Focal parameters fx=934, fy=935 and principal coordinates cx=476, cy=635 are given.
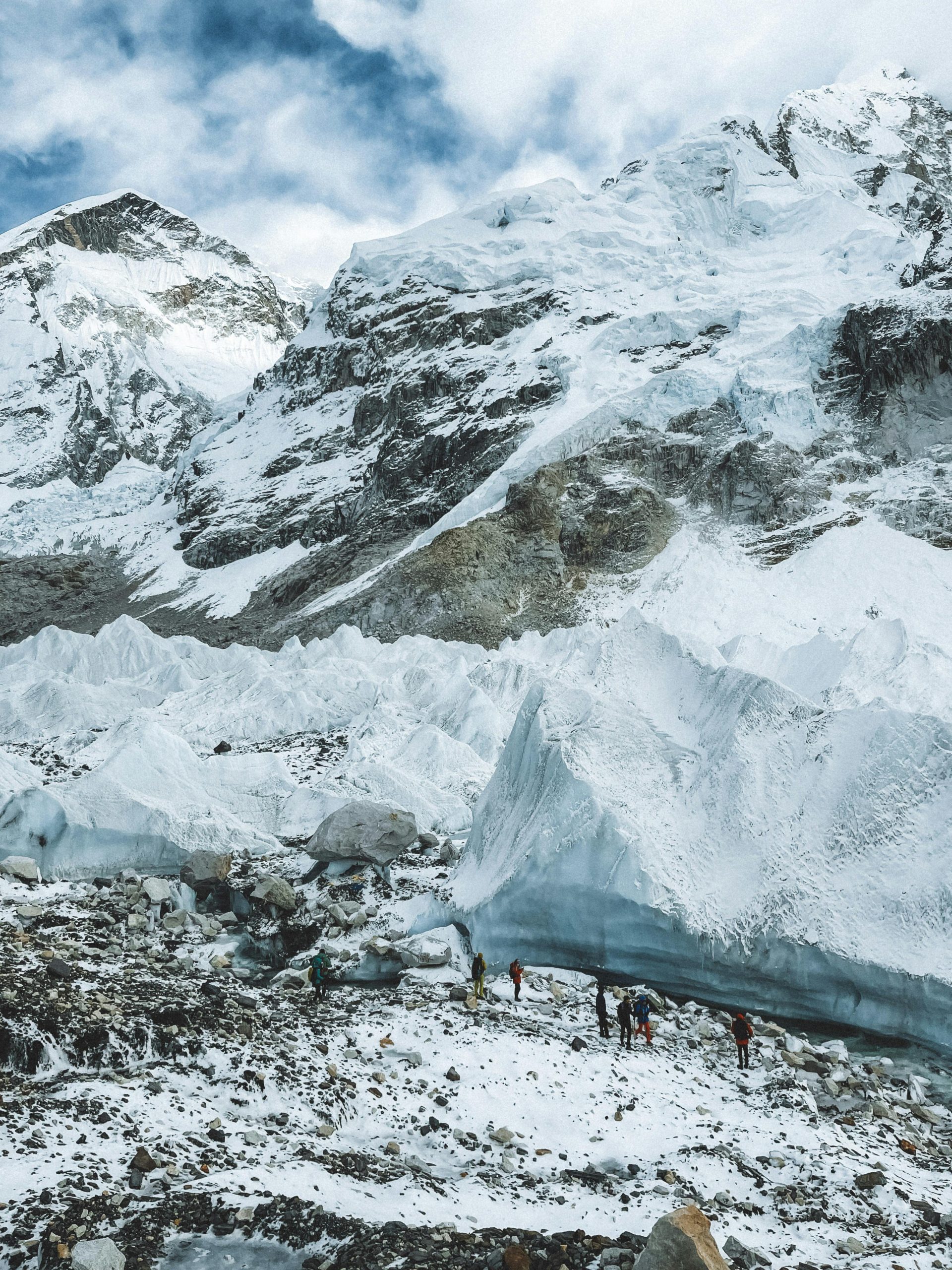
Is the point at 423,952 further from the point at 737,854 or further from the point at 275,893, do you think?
the point at 737,854

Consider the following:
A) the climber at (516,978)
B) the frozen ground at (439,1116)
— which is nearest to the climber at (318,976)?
the frozen ground at (439,1116)

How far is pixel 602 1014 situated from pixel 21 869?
13.2 metres

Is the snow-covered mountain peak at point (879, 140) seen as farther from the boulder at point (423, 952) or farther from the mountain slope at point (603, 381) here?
the boulder at point (423, 952)

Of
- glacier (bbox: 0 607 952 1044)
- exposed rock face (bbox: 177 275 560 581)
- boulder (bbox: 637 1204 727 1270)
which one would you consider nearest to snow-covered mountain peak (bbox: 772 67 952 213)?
exposed rock face (bbox: 177 275 560 581)

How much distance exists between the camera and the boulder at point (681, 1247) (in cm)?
686

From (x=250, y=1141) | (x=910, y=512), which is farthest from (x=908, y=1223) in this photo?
(x=910, y=512)

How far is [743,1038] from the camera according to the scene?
1315 centimetres

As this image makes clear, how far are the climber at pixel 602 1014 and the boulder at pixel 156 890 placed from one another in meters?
9.52

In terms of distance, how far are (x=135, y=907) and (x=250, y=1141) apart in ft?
33.7

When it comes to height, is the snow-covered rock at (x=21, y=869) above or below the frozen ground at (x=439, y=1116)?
below

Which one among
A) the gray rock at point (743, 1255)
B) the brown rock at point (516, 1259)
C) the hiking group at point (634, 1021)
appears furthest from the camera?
the hiking group at point (634, 1021)

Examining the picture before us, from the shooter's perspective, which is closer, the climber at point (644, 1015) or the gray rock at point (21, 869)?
the climber at point (644, 1015)

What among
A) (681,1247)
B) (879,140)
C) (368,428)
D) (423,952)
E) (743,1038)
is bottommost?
(423,952)

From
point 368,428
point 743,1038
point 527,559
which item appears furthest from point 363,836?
point 368,428
